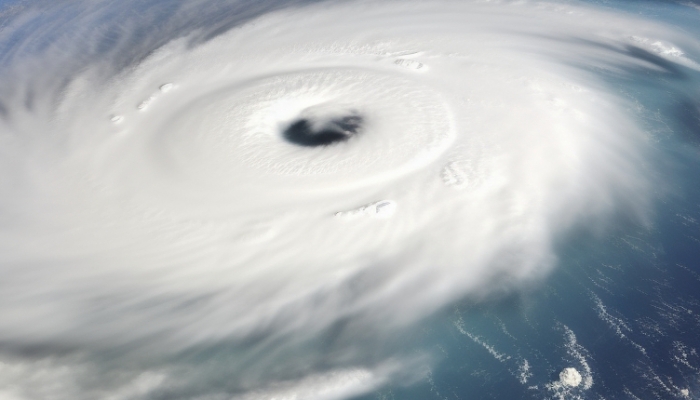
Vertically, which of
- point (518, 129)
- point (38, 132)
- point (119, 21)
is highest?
point (119, 21)

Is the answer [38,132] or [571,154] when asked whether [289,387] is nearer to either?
[571,154]

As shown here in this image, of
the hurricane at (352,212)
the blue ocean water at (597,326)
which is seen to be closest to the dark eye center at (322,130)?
the hurricane at (352,212)

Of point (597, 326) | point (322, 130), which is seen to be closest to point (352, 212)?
point (322, 130)

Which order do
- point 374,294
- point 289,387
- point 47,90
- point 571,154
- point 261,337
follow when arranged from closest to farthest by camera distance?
point 289,387 < point 261,337 < point 374,294 < point 571,154 < point 47,90

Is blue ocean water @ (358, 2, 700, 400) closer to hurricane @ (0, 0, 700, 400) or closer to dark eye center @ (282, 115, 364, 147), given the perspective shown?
hurricane @ (0, 0, 700, 400)

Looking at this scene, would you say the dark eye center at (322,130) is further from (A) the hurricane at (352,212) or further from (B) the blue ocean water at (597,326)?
(B) the blue ocean water at (597,326)

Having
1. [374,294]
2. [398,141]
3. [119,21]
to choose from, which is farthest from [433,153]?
[119,21]

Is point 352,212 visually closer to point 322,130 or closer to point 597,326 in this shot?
point 322,130
